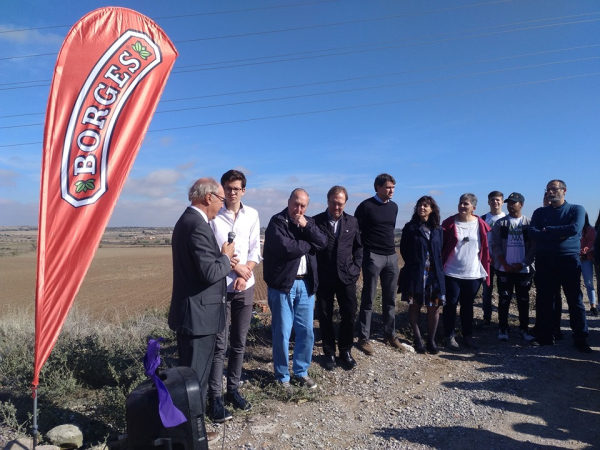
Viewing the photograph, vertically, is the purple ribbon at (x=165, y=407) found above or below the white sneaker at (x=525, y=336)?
above

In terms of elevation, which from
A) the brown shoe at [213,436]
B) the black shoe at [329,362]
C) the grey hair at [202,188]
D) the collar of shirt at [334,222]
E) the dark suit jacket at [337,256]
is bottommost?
the brown shoe at [213,436]

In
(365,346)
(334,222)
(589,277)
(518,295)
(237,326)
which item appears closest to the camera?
(237,326)

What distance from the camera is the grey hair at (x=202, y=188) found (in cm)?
326

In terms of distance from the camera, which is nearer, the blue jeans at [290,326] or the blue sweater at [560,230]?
the blue jeans at [290,326]

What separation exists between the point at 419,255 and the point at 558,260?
1838mm

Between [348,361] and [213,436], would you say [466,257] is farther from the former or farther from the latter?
[213,436]

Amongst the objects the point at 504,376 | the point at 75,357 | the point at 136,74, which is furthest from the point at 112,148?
the point at 504,376

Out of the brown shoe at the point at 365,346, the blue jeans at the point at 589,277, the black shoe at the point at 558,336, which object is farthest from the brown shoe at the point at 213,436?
the blue jeans at the point at 589,277

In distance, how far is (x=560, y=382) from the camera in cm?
467

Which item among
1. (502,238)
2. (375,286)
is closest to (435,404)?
(375,286)

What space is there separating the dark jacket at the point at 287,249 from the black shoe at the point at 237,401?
107 centimetres

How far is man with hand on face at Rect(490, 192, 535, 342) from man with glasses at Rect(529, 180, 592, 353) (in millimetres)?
217

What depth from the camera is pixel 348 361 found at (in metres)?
4.98

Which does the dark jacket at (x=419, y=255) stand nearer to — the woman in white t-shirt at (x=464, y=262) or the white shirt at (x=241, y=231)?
the woman in white t-shirt at (x=464, y=262)
